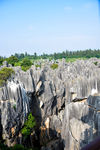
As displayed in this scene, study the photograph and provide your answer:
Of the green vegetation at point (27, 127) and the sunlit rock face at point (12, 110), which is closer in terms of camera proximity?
the sunlit rock face at point (12, 110)

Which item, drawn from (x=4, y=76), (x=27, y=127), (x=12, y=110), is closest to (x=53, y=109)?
(x=27, y=127)

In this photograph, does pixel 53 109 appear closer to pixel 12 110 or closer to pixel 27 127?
pixel 27 127

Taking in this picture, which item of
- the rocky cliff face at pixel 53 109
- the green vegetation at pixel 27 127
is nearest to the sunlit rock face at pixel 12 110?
the rocky cliff face at pixel 53 109

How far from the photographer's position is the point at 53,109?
1181 centimetres

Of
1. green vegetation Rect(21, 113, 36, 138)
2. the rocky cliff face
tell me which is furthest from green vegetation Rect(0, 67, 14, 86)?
green vegetation Rect(21, 113, 36, 138)

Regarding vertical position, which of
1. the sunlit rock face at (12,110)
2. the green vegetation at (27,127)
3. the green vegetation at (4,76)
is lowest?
the green vegetation at (27,127)

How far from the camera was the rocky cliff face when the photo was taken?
6.33 meters

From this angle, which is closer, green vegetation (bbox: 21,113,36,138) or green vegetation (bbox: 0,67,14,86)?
green vegetation (bbox: 21,113,36,138)

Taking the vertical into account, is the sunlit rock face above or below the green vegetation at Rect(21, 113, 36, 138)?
above

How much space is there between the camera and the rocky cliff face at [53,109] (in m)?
6.33

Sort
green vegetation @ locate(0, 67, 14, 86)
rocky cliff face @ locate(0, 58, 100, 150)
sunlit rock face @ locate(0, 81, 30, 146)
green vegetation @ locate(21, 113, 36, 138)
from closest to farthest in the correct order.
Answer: rocky cliff face @ locate(0, 58, 100, 150) < sunlit rock face @ locate(0, 81, 30, 146) < green vegetation @ locate(21, 113, 36, 138) < green vegetation @ locate(0, 67, 14, 86)

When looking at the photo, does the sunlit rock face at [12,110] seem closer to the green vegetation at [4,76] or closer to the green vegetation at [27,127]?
the green vegetation at [27,127]

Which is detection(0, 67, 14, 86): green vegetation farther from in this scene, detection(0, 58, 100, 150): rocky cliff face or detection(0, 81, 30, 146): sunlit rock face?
detection(0, 81, 30, 146): sunlit rock face

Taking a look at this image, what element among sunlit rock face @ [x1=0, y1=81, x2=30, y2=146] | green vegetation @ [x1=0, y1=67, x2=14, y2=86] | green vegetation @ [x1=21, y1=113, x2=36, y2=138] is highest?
green vegetation @ [x1=0, y1=67, x2=14, y2=86]
